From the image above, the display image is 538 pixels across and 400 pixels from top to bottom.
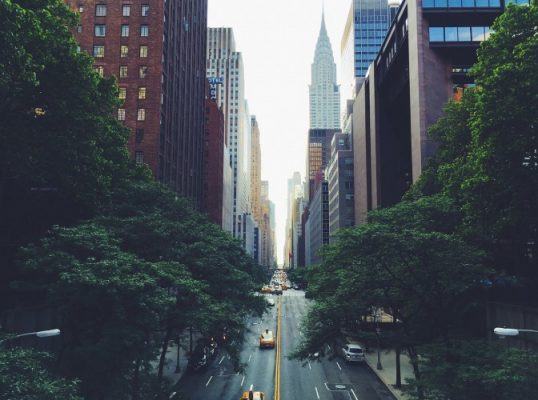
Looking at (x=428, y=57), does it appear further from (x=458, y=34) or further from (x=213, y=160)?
(x=213, y=160)

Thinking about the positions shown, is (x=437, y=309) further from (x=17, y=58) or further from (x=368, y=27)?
(x=368, y=27)

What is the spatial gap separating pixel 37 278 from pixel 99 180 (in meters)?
6.25

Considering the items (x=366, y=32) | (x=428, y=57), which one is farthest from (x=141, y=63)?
(x=366, y=32)

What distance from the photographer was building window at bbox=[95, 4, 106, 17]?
72.2 meters

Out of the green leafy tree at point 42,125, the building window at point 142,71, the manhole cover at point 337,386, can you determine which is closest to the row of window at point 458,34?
the manhole cover at point 337,386

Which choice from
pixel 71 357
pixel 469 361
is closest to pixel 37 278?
pixel 71 357

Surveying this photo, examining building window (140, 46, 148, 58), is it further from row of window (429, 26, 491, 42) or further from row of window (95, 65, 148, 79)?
row of window (429, 26, 491, 42)

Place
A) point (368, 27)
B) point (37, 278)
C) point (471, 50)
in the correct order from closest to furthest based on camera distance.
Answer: point (37, 278), point (471, 50), point (368, 27)

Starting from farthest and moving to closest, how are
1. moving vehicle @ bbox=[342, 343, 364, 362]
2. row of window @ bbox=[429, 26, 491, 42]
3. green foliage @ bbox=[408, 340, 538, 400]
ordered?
row of window @ bbox=[429, 26, 491, 42] → moving vehicle @ bbox=[342, 343, 364, 362] → green foliage @ bbox=[408, 340, 538, 400]

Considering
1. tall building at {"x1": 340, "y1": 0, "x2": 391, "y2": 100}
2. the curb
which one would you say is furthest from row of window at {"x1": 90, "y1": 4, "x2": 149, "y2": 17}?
tall building at {"x1": 340, "y1": 0, "x2": 391, "y2": 100}

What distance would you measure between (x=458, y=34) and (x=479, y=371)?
45.2 meters

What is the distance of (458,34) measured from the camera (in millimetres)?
55250

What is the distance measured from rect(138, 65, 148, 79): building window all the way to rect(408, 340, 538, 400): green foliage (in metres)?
58.9

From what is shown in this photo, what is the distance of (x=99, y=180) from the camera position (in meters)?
27.4
